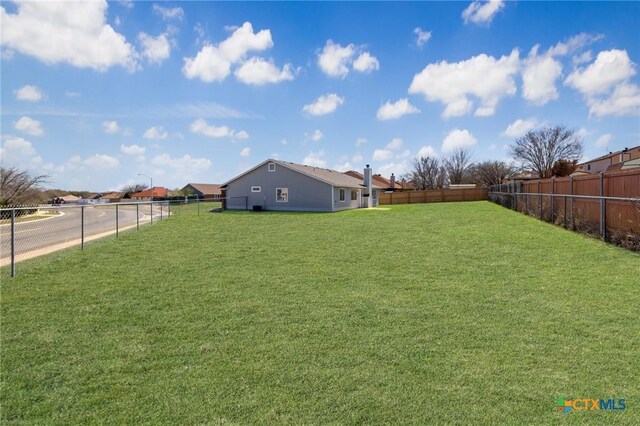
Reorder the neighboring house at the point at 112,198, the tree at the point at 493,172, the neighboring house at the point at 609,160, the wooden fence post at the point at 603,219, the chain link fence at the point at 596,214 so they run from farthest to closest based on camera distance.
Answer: the neighboring house at the point at 112,198 < the tree at the point at 493,172 < the neighboring house at the point at 609,160 < the wooden fence post at the point at 603,219 < the chain link fence at the point at 596,214

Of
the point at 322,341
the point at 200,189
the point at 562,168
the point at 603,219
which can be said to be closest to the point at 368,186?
the point at 603,219

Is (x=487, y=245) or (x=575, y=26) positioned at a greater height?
(x=575, y=26)

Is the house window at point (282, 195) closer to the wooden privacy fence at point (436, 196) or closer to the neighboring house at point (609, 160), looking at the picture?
the wooden privacy fence at point (436, 196)

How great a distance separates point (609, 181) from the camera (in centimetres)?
996

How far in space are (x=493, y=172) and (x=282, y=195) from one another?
45061mm

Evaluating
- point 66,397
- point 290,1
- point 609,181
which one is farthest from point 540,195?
point 66,397

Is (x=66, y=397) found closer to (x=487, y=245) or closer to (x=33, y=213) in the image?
(x=487, y=245)

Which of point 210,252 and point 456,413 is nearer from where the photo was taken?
point 456,413

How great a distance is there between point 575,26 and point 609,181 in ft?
26.6

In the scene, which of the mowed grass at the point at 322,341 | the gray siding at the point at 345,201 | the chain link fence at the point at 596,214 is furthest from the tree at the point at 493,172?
the mowed grass at the point at 322,341

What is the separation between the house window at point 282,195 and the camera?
93.9 feet

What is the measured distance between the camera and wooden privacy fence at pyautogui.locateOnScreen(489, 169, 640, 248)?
859 cm

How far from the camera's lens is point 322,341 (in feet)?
12.5

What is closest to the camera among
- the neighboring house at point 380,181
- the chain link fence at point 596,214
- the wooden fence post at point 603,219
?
the chain link fence at point 596,214
